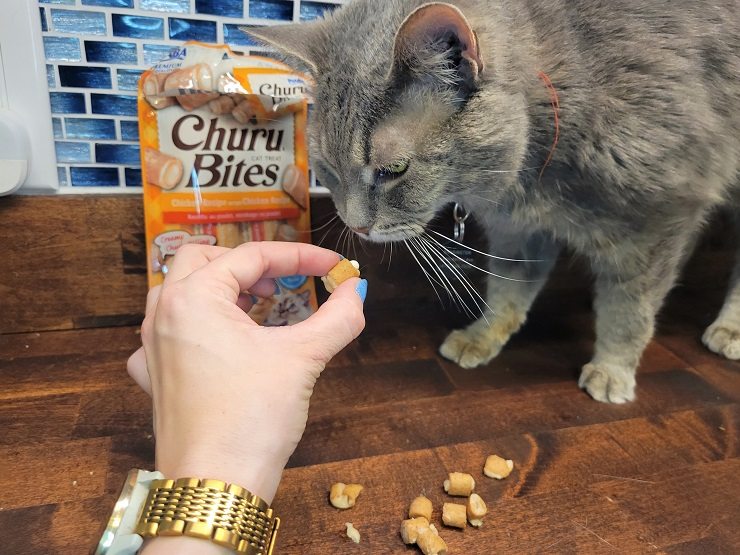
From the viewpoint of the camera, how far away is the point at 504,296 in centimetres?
120

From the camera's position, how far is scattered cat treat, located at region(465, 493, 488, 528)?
773 mm

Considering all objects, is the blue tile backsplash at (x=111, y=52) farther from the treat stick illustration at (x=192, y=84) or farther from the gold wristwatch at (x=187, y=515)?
the gold wristwatch at (x=187, y=515)

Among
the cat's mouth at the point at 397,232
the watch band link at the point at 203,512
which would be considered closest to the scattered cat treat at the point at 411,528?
the watch band link at the point at 203,512

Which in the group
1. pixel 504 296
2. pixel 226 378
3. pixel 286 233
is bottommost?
pixel 504 296

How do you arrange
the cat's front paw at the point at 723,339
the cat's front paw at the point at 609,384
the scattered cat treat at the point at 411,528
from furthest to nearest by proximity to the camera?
the cat's front paw at the point at 723,339
the cat's front paw at the point at 609,384
the scattered cat treat at the point at 411,528

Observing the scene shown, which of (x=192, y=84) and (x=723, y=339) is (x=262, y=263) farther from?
(x=723, y=339)

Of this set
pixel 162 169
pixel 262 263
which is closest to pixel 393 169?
pixel 262 263

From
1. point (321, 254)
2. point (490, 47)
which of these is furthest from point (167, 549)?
point (490, 47)

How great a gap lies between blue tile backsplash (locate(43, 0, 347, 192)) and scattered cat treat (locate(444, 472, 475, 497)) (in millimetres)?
790

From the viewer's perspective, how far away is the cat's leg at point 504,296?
3.73 feet

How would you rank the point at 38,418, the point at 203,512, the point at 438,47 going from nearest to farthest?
the point at 203,512 < the point at 438,47 < the point at 38,418

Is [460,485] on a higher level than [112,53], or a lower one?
lower

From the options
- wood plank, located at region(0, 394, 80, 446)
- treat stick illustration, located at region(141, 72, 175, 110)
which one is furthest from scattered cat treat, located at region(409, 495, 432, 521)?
treat stick illustration, located at region(141, 72, 175, 110)

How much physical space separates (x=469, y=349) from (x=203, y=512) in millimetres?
725
